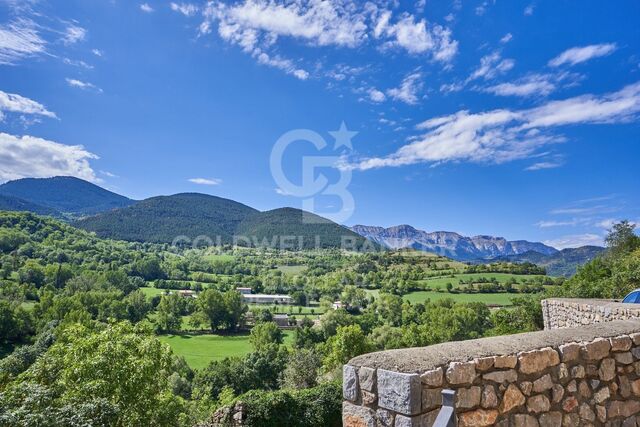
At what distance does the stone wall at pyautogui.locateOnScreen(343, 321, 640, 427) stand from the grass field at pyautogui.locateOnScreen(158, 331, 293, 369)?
1792 inches

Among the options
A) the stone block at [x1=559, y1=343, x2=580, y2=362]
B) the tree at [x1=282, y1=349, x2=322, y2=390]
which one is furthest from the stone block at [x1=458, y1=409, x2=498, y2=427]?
the tree at [x1=282, y1=349, x2=322, y2=390]

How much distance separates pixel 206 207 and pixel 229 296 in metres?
124

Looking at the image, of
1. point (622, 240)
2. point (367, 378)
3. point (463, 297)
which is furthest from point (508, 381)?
point (463, 297)

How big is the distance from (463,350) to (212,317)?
225 feet

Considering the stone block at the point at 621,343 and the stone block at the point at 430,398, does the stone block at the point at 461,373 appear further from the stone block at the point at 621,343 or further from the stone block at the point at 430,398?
the stone block at the point at 621,343

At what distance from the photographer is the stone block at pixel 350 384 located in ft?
9.87

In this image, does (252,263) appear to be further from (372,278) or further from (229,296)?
(229,296)

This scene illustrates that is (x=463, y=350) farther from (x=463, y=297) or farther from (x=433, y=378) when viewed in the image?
(x=463, y=297)

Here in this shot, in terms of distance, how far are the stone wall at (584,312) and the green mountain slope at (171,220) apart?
155 meters

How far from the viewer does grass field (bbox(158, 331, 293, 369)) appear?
47.4 m

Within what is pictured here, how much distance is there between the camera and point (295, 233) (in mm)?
168875

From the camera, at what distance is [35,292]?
65.6 metres

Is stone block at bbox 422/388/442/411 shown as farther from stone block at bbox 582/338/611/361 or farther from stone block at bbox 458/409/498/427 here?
stone block at bbox 582/338/611/361

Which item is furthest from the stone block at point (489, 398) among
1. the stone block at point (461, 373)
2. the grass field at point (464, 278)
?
the grass field at point (464, 278)
